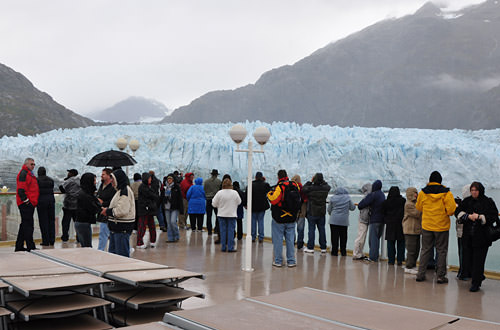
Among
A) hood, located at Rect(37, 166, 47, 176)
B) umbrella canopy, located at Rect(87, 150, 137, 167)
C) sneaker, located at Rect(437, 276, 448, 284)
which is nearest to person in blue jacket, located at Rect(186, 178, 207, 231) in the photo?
umbrella canopy, located at Rect(87, 150, 137, 167)

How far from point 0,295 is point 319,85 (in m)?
134

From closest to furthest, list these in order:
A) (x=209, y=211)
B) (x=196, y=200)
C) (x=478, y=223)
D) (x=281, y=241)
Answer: (x=478, y=223)
(x=281, y=241)
(x=196, y=200)
(x=209, y=211)

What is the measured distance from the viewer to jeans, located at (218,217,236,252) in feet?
33.2

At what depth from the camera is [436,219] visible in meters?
7.59

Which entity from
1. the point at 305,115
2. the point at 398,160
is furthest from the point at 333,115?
the point at 398,160

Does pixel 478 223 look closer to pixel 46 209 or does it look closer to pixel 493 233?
pixel 493 233

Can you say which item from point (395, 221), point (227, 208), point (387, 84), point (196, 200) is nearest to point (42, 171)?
point (227, 208)

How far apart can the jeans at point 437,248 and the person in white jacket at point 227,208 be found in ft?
12.1

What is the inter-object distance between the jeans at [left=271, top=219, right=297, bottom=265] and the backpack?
13cm

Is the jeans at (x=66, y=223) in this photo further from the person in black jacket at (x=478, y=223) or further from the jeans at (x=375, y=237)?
the person in black jacket at (x=478, y=223)

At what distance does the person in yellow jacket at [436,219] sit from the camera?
24.7 feet

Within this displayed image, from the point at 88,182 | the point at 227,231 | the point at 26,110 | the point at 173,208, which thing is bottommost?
the point at 227,231

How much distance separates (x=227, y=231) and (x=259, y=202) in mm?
1397

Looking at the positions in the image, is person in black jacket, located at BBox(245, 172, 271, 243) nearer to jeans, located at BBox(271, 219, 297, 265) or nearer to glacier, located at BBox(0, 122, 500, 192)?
jeans, located at BBox(271, 219, 297, 265)
